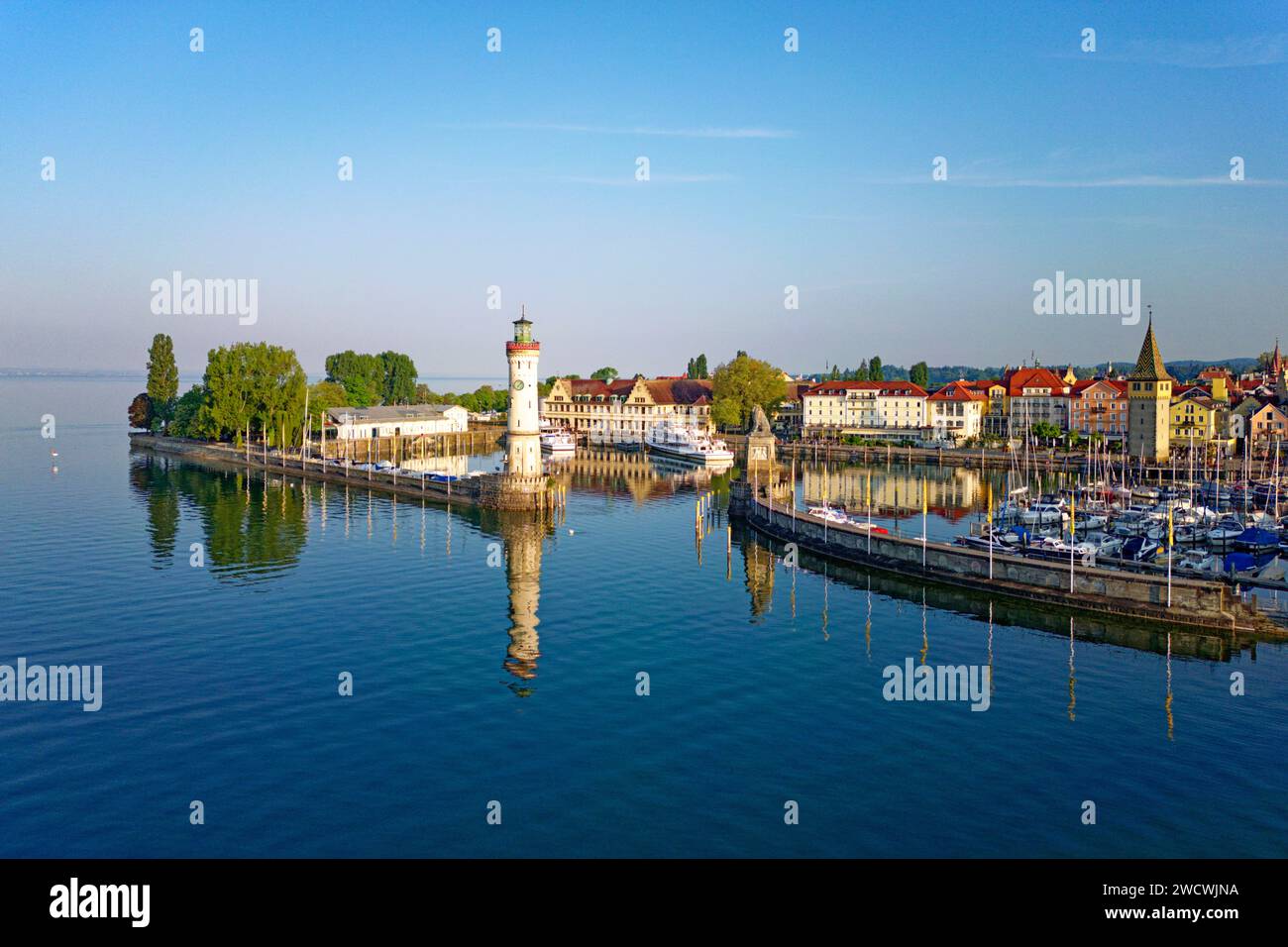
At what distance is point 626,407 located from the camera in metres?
163

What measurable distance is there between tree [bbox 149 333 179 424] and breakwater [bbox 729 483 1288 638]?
123 m

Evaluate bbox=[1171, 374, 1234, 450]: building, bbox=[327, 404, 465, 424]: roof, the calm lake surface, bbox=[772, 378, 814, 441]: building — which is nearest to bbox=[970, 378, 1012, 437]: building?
bbox=[1171, 374, 1234, 450]: building

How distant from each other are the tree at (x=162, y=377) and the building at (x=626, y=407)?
62643 mm

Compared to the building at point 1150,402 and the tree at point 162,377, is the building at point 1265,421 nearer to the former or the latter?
the building at point 1150,402

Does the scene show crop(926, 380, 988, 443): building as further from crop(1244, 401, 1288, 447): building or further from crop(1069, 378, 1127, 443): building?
crop(1244, 401, 1288, 447): building

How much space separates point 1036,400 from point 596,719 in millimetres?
134784

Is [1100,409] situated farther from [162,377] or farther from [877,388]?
[162,377]

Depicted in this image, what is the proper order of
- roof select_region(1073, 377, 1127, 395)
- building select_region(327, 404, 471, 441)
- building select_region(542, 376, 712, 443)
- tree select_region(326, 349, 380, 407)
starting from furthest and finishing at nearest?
1. tree select_region(326, 349, 380, 407)
2. building select_region(542, 376, 712, 443)
3. building select_region(327, 404, 471, 441)
4. roof select_region(1073, 377, 1127, 395)

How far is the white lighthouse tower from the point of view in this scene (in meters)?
79.4

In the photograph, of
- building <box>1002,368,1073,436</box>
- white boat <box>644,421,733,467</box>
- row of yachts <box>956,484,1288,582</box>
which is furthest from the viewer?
building <box>1002,368,1073,436</box>

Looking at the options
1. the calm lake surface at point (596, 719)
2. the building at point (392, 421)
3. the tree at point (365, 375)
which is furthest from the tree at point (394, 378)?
the calm lake surface at point (596, 719)

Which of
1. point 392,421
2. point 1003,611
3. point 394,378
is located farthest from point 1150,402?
point 394,378

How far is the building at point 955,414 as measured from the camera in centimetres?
15062

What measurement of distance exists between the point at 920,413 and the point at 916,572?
104 metres
